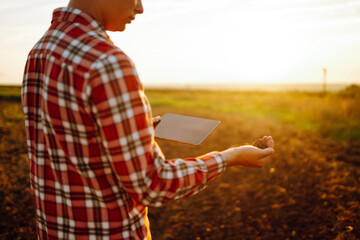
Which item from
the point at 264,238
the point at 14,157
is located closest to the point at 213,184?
the point at 264,238

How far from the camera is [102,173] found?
98 cm

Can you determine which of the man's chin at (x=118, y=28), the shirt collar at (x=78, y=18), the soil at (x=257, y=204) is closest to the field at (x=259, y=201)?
the soil at (x=257, y=204)

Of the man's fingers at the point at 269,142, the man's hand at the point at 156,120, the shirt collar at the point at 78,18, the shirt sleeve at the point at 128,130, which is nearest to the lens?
the shirt sleeve at the point at 128,130

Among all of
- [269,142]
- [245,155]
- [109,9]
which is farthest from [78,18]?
[269,142]

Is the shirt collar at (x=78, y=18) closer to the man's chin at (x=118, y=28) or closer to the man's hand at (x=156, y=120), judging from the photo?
the man's chin at (x=118, y=28)

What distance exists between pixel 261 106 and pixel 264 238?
15280 mm

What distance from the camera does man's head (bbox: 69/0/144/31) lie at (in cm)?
104

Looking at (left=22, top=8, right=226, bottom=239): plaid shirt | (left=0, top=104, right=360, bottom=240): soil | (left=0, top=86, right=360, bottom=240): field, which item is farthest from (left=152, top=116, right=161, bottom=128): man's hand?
(left=0, top=104, right=360, bottom=240): soil

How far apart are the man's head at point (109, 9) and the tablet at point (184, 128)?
1.93 ft

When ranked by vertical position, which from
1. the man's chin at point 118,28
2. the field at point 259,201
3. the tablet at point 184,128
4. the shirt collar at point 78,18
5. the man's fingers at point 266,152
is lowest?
the field at point 259,201

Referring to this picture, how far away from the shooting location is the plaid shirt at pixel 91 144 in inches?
34.2

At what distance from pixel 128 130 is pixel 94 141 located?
0.15m

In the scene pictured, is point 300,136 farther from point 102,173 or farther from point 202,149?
point 102,173

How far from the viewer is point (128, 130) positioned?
873 millimetres
